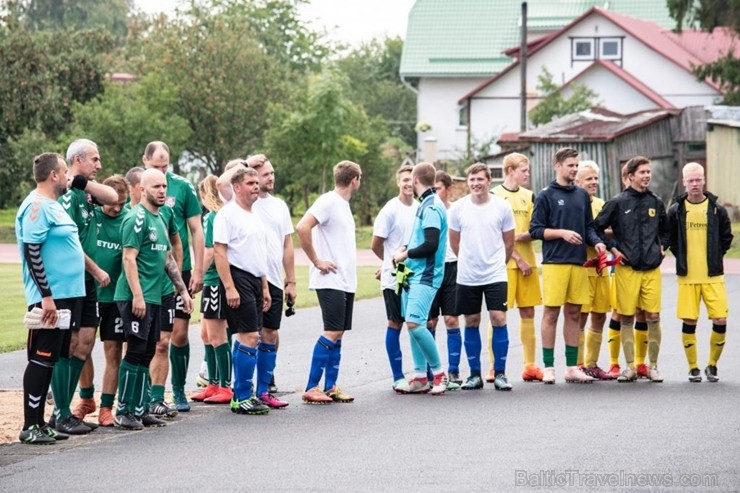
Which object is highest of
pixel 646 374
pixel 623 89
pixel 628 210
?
pixel 623 89

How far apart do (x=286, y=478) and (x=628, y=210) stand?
19.6ft

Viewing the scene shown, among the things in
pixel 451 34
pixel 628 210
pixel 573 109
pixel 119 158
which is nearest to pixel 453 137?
pixel 451 34

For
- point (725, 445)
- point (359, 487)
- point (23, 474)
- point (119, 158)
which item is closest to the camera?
point (359, 487)

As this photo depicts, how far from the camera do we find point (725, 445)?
9.54m

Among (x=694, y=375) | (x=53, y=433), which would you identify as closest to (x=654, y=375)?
(x=694, y=375)

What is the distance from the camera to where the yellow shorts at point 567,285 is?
13109 mm

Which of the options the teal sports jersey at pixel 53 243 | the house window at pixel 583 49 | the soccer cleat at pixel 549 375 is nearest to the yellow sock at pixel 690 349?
the soccer cleat at pixel 549 375

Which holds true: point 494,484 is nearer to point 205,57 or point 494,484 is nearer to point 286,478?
point 286,478

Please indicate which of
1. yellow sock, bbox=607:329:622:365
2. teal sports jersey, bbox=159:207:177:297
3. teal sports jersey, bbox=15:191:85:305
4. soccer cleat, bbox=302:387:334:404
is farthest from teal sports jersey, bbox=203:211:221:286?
yellow sock, bbox=607:329:622:365

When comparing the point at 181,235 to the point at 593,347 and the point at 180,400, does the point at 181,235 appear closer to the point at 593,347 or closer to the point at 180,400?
the point at 180,400

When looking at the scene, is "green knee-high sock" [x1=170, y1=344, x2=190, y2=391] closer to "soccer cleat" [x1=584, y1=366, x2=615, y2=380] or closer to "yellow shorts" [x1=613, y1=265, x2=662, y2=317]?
"soccer cleat" [x1=584, y1=366, x2=615, y2=380]

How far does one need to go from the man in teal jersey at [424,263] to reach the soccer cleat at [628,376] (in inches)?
74.2

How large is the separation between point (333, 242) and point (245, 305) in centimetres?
112

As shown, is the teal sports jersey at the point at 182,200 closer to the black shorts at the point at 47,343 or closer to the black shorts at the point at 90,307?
the black shorts at the point at 90,307
